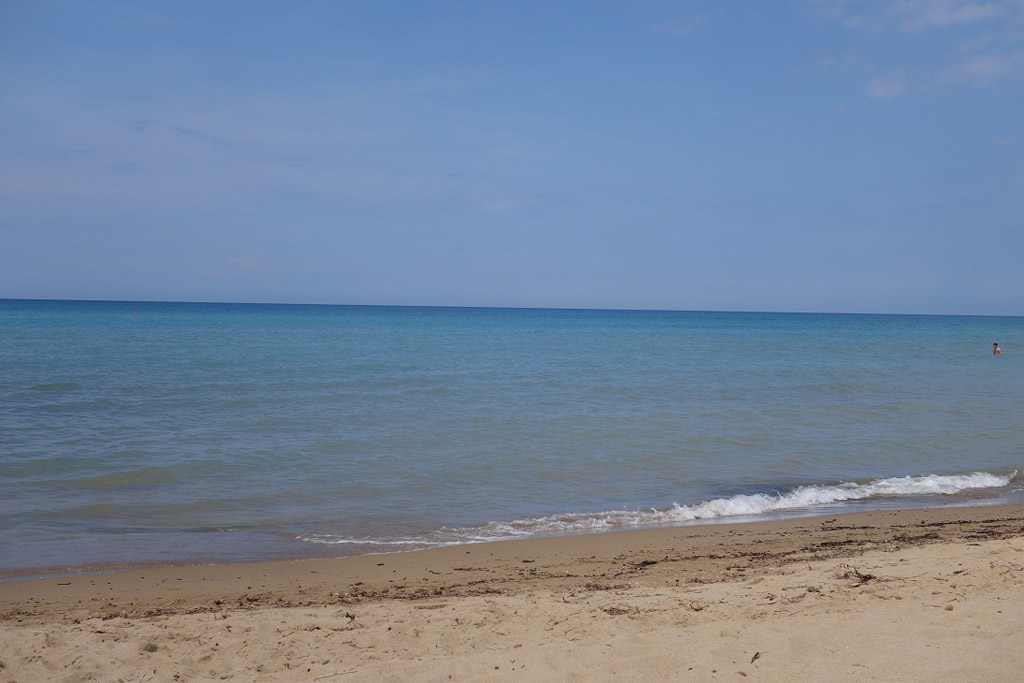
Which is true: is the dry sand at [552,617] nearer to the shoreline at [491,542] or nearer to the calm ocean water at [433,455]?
the shoreline at [491,542]

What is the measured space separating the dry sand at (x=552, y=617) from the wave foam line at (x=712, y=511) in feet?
3.02

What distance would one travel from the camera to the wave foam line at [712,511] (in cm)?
840

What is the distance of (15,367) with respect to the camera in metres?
23.6

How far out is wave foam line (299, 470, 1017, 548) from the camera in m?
8.40

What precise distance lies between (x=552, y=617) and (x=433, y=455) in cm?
753

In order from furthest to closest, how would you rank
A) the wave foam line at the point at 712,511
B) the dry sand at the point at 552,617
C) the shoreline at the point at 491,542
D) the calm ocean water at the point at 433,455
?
the calm ocean water at the point at 433,455
the wave foam line at the point at 712,511
the shoreline at the point at 491,542
the dry sand at the point at 552,617

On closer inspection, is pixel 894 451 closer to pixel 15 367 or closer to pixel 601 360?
pixel 601 360

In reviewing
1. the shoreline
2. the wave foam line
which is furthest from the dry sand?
the wave foam line

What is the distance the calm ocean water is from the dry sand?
52.6 inches

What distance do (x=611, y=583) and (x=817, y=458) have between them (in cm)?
792

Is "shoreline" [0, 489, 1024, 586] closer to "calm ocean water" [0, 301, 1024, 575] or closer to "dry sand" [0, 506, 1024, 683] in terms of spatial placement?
"calm ocean water" [0, 301, 1024, 575]

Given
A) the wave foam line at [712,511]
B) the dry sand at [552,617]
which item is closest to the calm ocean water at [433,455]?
the wave foam line at [712,511]

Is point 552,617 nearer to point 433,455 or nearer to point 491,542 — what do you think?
point 491,542

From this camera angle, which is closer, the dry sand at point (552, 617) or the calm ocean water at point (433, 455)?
the dry sand at point (552, 617)
